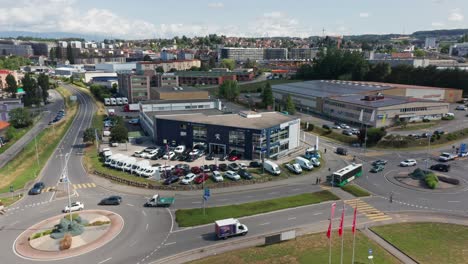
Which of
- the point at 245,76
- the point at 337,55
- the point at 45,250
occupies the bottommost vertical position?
the point at 45,250

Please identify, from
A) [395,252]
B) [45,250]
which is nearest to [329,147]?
[395,252]

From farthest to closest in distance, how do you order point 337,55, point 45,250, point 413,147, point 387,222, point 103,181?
point 337,55, point 413,147, point 103,181, point 387,222, point 45,250

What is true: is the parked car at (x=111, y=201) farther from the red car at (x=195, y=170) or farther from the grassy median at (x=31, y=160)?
the grassy median at (x=31, y=160)

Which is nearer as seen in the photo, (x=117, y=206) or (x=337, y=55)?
(x=117, y=206)

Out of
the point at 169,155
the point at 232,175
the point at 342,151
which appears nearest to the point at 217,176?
the point at 232,175

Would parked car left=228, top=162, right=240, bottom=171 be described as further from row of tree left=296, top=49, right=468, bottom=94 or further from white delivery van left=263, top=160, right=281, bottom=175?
row of tree left=296, top=49, right=468, bottom=94

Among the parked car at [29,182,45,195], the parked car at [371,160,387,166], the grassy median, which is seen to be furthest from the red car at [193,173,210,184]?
the parked car at [371,160,387,166]

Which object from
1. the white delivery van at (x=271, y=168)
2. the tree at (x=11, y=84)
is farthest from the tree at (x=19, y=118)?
the white delivery van at (x=271, y=168)

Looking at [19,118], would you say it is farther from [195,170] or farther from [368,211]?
[368,211]

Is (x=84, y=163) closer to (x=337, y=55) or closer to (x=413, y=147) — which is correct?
(x=413, y=147)

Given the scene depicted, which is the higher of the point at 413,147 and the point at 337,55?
the point at 337,55
